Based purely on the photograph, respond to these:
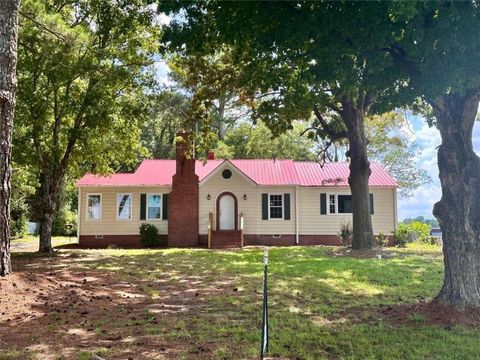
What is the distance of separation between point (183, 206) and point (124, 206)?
11.3 ft

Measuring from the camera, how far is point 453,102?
261 inches

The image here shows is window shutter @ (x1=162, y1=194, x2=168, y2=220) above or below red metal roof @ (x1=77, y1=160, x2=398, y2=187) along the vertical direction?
below

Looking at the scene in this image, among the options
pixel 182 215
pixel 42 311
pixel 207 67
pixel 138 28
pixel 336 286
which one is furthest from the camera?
pixel 182 215

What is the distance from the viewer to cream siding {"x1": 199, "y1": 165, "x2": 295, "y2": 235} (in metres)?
22.8

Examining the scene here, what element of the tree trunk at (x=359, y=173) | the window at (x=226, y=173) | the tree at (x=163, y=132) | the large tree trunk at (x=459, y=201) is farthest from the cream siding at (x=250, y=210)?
the large tree trunk at (x=459, y=201)

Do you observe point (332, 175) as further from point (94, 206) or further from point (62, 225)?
point (62, 225)

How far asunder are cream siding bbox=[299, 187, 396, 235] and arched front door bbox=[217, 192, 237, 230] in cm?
360

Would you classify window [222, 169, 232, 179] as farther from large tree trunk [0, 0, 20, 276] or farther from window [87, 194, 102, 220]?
large tree trunk [0, 0, 20, 276]

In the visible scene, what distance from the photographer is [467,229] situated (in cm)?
630

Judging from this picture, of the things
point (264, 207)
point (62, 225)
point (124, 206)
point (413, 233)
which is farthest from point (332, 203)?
point (62, 225)

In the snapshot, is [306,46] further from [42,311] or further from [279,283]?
[42,311]

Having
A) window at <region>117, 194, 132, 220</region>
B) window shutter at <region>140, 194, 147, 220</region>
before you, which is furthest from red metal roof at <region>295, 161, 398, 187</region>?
window at <region>117, 194, 132, 220</region>

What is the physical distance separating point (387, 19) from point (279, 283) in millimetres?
5937

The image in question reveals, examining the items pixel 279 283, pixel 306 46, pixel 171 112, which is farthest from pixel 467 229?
pixel 171 112
